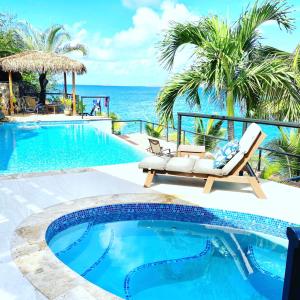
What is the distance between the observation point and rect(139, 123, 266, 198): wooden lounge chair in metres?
4.30

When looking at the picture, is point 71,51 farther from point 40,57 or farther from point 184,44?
point 184,44

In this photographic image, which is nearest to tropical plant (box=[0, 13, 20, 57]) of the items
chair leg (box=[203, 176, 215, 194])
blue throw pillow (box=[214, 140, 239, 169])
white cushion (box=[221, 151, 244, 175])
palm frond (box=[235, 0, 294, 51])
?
palm frond (box=[235, 0, 294, 51])

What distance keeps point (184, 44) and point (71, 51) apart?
15.0 metres

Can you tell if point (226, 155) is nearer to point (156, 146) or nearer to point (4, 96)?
point (156, 146)

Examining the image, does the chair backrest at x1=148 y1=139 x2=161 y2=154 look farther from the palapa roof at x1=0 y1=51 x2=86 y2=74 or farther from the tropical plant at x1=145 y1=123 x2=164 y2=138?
the palapa roof at x1=0 y1=51 x2=86 y2=74

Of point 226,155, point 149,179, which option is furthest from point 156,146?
point 226,155

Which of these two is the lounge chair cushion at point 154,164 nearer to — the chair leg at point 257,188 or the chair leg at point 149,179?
the chair leg at point 149,179

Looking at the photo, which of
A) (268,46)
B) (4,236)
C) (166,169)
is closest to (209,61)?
(268,46)

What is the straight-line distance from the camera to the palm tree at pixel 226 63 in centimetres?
600

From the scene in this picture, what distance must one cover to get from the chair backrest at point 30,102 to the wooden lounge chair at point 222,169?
13757 millimetres

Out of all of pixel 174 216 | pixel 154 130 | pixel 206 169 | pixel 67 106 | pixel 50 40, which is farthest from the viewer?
pixel 50 40

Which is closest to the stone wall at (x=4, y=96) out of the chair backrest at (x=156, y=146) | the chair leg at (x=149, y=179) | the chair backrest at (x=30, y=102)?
the chair backrest at (x=30, y=102)

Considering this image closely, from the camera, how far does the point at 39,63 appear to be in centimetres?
1536

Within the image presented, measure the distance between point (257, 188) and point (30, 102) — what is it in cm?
1495
